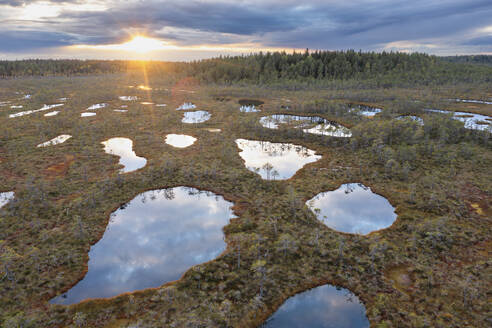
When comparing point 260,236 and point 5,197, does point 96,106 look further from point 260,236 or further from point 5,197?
point 260,236

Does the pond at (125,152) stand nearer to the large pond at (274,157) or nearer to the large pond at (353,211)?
the large pond at (274,157)

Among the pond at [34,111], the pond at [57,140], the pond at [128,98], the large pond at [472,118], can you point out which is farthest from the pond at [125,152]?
the large pond at [472,118]

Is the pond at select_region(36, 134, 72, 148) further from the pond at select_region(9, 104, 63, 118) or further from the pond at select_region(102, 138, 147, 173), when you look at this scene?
the pond at select_region(9, 104, 63, 118)

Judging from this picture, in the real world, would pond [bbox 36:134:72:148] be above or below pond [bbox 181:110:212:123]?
below

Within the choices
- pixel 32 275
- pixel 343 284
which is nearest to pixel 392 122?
pixel 343 284

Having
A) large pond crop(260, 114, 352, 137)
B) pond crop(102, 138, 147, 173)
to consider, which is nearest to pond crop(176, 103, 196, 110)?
large pond crop(260, 114, 352, 137)

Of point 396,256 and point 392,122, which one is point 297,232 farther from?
point 392,122
